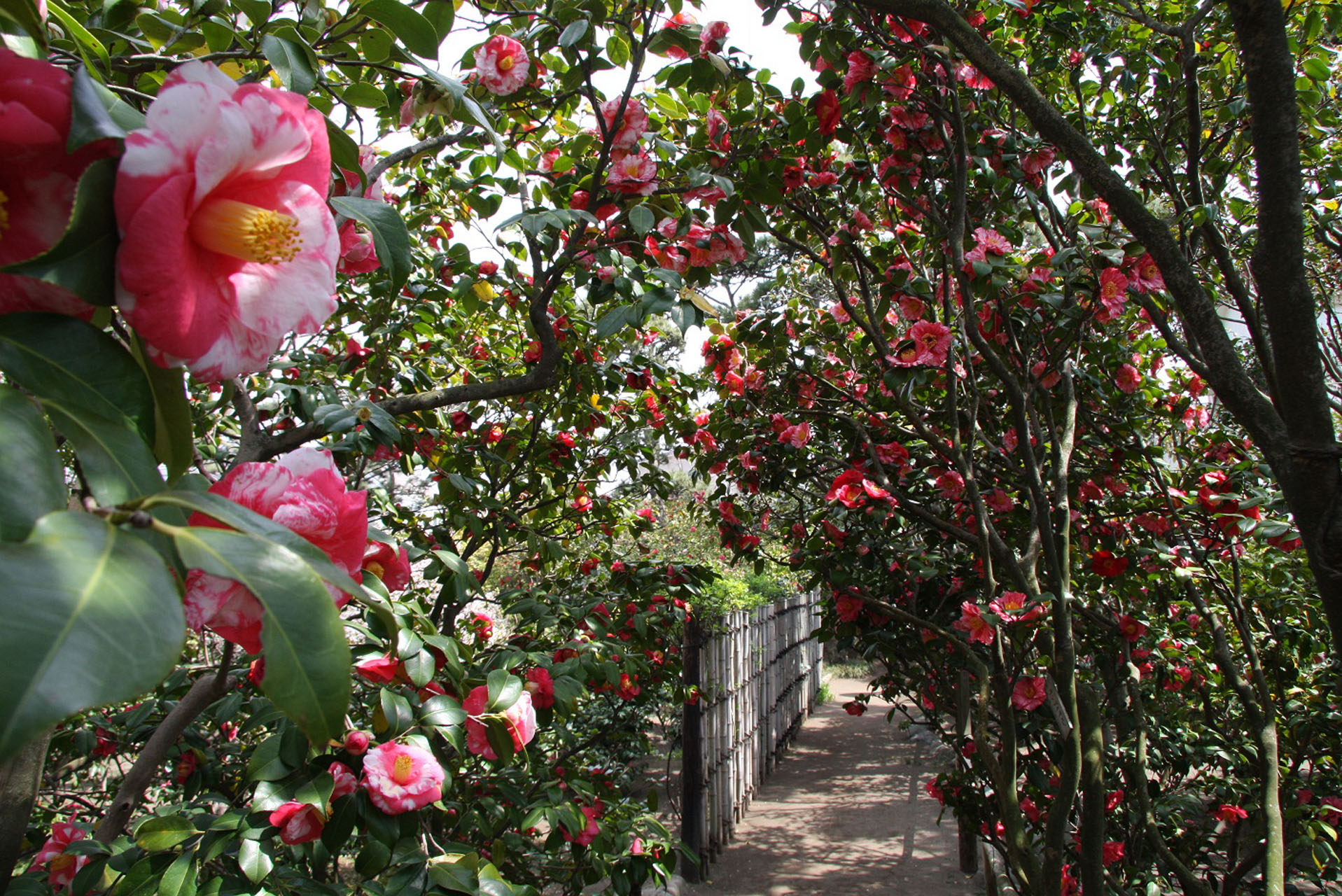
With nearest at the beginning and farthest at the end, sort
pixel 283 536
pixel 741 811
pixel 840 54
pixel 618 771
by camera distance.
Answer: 1. pixel 283 536
2. pixel 840 54
3. pixel 618 771
4. pixel 741 811

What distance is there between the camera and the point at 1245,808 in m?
2.52

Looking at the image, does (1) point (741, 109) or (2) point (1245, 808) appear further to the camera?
(2) point (1245, 808)

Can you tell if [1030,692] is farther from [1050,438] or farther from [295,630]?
[295,630]

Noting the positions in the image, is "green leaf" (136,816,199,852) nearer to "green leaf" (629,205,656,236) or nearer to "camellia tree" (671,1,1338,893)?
"green leaf" (629,205,656,236)

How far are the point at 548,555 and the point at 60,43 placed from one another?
2.19 meters

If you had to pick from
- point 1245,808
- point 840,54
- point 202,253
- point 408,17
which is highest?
point 840,54

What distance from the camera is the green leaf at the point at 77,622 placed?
0.17 meters

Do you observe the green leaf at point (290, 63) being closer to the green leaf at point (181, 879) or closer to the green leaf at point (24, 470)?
the green leaf at point (24, 470)

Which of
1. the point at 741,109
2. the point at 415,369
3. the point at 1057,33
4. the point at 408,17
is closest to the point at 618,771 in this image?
the point at 415,369

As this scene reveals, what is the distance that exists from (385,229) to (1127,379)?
2492 mm

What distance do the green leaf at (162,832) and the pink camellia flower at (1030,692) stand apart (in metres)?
1.95

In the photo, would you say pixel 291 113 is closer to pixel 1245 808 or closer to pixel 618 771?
pixel 1245 808

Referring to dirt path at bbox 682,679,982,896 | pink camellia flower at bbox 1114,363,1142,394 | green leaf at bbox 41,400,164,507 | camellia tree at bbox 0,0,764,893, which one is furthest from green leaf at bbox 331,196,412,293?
dirt path at bbox 682,679,982,896

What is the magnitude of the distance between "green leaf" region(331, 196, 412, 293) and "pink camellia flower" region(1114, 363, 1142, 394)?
246 cm
